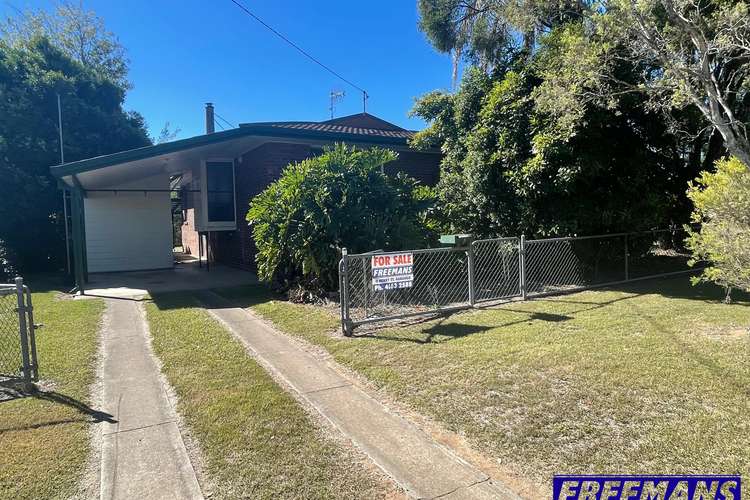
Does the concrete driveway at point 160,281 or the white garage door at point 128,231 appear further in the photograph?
the white garage door at point 128,231

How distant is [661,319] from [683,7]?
17.2ft

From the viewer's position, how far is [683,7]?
740 centimetres

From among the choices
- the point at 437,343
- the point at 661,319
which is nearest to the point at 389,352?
the point at 437,343

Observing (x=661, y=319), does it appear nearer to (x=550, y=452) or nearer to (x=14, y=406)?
(x=550, y=452)

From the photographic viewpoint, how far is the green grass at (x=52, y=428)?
2777 millimetres

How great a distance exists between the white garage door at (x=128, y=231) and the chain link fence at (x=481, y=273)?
11.7 meters

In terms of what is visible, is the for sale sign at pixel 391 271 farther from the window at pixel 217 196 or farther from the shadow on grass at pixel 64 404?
the window at pixel 217 196

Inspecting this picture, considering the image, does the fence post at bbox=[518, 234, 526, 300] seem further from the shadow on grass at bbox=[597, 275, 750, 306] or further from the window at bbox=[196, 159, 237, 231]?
the window at bbox=[196, 159, 237, 231]

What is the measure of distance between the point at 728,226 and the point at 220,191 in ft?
42.3

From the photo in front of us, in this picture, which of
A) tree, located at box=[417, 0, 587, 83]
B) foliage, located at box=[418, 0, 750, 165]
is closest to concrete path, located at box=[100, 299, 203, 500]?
foliage, located at box=[418, 0, 750, 165]

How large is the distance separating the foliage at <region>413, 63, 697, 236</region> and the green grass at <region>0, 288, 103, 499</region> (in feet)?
26.0

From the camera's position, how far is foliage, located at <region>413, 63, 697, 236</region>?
8586mm

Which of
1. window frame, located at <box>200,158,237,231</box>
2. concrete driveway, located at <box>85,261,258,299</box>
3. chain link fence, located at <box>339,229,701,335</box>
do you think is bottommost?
concrete driveway, located at <box>85,261,258,299</box>

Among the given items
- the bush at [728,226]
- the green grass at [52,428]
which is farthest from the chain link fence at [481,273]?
the green grass at [52,428]
